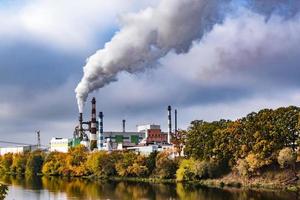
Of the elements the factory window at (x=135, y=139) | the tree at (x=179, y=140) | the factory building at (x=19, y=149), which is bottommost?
the tree at (x=179, y=140)

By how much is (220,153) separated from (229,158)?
1062mm

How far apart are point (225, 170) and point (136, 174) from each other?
45.7ft

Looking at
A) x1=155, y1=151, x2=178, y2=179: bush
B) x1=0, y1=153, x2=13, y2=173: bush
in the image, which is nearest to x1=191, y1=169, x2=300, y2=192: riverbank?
x1=155, y1=151, x2=178, y2=179: bush

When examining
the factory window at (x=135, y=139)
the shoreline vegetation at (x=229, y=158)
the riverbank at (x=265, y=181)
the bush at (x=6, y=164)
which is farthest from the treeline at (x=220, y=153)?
the factory window at (x=135, y=139)

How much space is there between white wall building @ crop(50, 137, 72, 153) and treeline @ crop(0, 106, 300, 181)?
3496 centimetres

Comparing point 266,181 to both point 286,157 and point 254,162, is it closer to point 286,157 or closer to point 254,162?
point 254,162

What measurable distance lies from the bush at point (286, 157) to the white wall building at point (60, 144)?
219ft

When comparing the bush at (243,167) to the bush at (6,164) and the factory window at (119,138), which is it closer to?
the bush at (6,164)

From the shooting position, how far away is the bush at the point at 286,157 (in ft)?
156

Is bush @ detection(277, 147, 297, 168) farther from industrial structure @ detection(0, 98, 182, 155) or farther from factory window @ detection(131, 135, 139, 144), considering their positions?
factory window @ detection(131, 135, 139, 144)

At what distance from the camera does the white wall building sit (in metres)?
111

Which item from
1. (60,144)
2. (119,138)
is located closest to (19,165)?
(60,144)

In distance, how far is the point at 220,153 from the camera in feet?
179

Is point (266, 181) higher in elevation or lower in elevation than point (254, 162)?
lower
